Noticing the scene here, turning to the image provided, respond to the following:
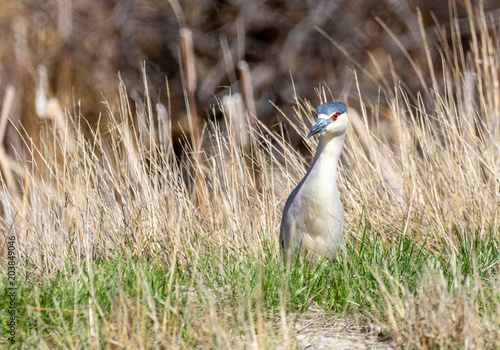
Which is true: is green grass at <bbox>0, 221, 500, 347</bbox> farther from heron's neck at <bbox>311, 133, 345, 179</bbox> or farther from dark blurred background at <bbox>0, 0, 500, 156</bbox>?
dark blurred background at <bbox>0, 0, 500, 156</bbox>

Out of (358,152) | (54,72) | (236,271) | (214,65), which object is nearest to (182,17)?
(214,65)

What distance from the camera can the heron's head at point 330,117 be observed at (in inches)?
150

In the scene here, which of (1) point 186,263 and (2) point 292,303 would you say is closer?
(2) point 292,303

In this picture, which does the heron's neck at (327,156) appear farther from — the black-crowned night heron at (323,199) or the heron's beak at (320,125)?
the heron's beak at (320,125)

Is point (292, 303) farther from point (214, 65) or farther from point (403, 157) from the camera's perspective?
point (214, 65)

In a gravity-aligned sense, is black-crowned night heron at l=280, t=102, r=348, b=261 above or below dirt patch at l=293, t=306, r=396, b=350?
above

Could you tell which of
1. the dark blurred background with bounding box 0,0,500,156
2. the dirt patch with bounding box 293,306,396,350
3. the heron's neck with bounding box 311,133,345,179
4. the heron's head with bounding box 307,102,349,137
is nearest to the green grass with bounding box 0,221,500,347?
the dirt patch with bounding box 293,306,396,350

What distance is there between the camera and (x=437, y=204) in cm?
436

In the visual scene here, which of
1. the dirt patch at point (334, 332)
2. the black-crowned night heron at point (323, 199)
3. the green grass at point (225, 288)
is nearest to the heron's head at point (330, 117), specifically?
the black-crowned night heron at point (323, 199)

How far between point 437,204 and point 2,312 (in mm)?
2773

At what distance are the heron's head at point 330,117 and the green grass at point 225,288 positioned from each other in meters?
0.72

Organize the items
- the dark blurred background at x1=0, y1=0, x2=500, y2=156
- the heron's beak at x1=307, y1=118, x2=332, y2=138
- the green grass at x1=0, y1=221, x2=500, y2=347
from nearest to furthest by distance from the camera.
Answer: the green grass at x1=0, y1=221, x2=500, y2=347, the heron's beak at x1=307, y1=118, x2=332, y2=138, the dark blurred background at x1=0, y1=0, x2=500, y2=156

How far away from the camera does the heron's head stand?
12.5ft

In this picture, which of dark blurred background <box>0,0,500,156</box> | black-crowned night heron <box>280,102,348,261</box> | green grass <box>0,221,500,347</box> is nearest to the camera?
green grass <box>0,221,500,347</box>
